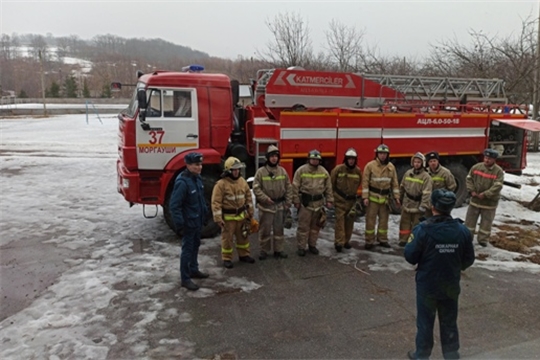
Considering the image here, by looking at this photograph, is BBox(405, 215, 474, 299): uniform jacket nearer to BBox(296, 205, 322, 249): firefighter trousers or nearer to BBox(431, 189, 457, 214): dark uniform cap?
BBox(431, 189, 457, 214): dark uniform cap

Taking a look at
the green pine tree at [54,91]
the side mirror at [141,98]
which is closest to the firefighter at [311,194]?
the side mirror at [141,98]

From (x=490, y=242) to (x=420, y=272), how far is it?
4356mm

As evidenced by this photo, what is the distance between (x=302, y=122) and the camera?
24.8 ft

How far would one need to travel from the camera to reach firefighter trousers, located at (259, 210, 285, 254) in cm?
631

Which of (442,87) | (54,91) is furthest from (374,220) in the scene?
(54,91)

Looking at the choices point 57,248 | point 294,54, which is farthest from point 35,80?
point 57,248

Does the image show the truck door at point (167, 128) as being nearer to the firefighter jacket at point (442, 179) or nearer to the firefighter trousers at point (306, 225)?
the firefighter trousers at point (306, 225)

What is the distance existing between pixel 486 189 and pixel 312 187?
2.98 m

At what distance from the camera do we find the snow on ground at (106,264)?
4160mm

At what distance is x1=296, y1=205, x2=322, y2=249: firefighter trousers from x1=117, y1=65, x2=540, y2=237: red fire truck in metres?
1.35

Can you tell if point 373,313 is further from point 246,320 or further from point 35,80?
point 35,80

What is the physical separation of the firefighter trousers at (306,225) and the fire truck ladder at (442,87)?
386cm

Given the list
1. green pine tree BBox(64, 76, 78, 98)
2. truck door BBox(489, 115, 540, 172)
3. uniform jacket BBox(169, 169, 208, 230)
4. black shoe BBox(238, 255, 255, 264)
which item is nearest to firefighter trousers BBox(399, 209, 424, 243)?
black shoe BBox(238, 255, 255, 264)

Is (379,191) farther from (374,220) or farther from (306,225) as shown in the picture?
(306,225)
